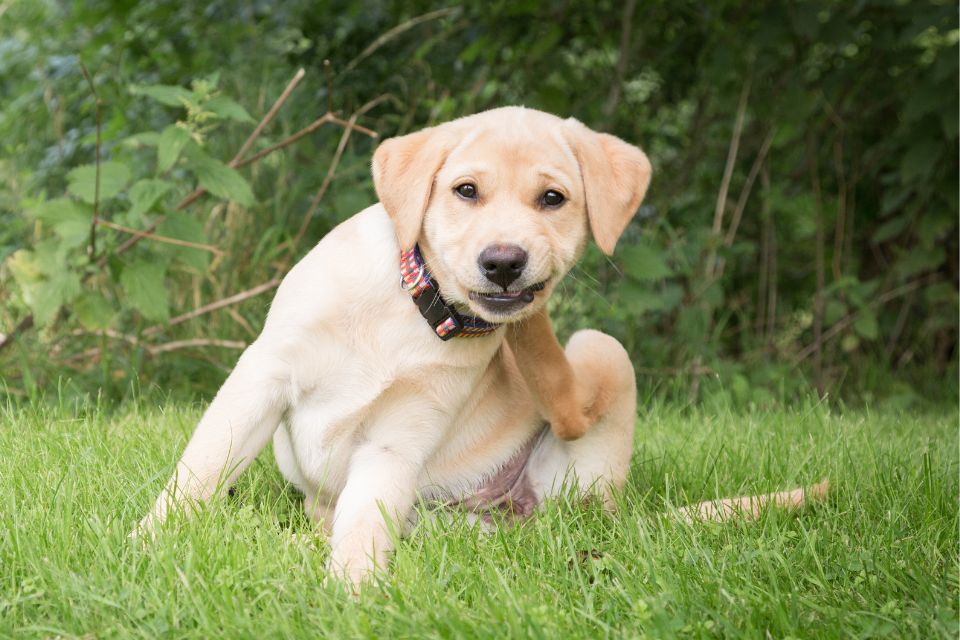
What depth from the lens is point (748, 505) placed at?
2789 millimetres

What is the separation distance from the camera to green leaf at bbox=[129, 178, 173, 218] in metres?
3.86

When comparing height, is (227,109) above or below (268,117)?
above

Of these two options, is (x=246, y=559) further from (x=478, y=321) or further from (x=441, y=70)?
(x=441, y=70)

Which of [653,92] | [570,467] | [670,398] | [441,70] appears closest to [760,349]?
[670,398]

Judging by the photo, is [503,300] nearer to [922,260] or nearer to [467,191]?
[467,191]

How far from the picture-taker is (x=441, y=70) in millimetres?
5918

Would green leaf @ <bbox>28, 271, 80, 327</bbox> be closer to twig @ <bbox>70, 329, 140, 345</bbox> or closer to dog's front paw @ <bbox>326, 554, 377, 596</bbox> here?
twig @ <bbox>70, 329, 140, 345</bbox>

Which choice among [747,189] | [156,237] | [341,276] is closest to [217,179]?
[156,237]

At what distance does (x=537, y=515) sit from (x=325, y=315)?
72 cm

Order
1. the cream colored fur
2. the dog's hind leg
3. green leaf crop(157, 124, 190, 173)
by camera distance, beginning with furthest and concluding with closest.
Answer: green leaf crop(157, 124, 190, 173) → the dog's hind leg → the cream colored fur

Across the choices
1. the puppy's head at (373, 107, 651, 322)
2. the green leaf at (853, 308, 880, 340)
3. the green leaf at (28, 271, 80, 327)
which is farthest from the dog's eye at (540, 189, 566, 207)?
the green leaf at (853, 308, 880, 340)

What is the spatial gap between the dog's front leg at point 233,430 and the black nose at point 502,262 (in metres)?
0.57

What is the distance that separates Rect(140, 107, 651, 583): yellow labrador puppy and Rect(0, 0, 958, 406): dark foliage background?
1733 millimetres

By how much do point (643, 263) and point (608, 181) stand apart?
6.54 feet
